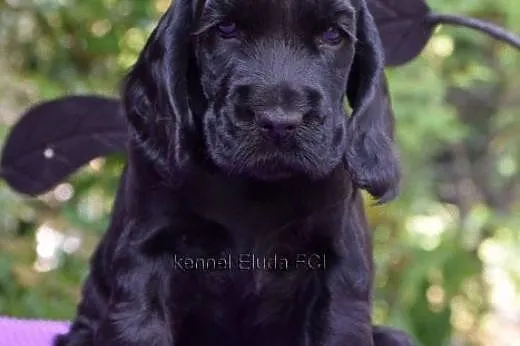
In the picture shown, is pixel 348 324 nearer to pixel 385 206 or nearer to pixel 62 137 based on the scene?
pixel 62 137

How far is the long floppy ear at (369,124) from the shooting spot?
153cm

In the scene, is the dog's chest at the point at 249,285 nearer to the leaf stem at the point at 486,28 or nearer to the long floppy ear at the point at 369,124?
the long floppy ear at the point at 369,124

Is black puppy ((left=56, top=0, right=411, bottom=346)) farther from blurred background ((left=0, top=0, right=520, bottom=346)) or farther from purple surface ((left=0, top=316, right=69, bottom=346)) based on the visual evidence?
blurred background ((left=0, top=0, right=520, bottom=346))

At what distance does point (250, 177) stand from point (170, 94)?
0.16m

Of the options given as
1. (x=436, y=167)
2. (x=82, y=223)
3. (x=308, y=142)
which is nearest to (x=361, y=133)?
(x=308, y=142)

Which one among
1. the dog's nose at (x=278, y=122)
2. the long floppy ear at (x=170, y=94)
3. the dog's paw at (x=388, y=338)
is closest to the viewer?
the dog's nose at (x=278, y=122)

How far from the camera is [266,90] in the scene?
1.41 metres

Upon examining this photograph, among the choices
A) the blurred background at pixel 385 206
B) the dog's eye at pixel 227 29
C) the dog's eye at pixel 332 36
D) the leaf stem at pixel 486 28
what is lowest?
the blurred background at pixel 385 206

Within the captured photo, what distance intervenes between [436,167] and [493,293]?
2.55 ft

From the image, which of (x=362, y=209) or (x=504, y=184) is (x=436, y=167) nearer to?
(x=504, y=184)

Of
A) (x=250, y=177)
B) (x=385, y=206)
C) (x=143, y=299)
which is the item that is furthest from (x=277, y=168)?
(x=385, y=206)

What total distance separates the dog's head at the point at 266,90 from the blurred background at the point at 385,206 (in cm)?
148

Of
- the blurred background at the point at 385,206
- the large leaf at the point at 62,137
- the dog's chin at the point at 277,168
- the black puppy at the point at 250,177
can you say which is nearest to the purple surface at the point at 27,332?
the large leaf at the point at 62,137

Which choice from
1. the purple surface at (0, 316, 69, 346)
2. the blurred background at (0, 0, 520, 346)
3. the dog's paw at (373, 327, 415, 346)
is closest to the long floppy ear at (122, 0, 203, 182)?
the dog's paw at (373, 327, 415, 346)
